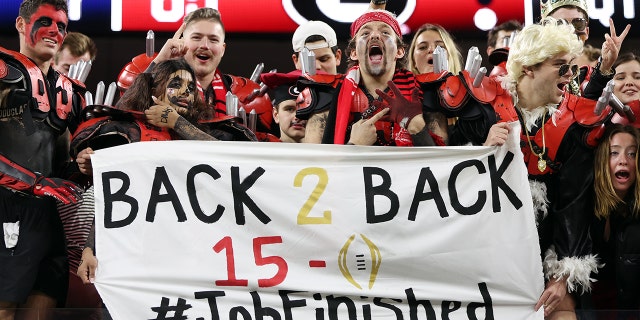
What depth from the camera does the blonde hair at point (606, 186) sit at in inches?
215

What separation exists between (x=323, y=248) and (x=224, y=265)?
1.36 ft

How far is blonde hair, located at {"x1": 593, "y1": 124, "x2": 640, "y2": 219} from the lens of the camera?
5.46 metres

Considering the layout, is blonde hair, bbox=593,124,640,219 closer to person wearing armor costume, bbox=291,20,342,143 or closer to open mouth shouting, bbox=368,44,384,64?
open mouth shouting, bbox=368,44,384,64

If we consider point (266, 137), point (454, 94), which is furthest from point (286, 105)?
point (454, 94)

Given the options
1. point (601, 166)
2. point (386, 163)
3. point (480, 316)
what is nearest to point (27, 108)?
point (386, 163)

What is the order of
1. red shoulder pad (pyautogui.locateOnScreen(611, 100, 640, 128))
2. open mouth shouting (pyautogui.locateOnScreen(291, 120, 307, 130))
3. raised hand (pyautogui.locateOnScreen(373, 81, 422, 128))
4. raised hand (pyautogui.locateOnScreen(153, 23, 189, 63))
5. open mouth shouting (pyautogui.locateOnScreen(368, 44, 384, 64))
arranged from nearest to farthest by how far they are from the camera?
raised hand (pyautogui.locateOnScreen(373, 81, 422, 128))
open mouth shouting (pyautogui.locateOnScreen(368, 44, 384, 64))
red shoulder pad (pyautogui.locateOnScreen(611, 100, 640, 128))
raised hand (pyautogui.locateOnScreen(153, 23, 189, 63))
open mouth shouting (pyautogui.locateOnScreen(291, 120, 307, 130))

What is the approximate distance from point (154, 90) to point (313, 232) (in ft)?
3.45

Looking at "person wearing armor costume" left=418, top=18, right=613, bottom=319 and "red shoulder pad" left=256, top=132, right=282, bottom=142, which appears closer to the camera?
"person wearing armor costume" left=418, top=18, right=613, bottom=319

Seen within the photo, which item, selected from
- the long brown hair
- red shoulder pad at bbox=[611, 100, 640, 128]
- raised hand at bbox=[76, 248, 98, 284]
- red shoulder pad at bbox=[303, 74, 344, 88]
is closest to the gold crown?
red shoulder pad at bbox=[611, 100, 640, 128]

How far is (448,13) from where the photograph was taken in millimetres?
8328

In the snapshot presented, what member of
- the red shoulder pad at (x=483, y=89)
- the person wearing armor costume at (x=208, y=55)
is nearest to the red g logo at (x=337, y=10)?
the person wearing armor costume at (x=208, y=55)

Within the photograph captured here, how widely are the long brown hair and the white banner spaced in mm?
356

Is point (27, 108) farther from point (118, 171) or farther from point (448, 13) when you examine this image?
point (448, 13)

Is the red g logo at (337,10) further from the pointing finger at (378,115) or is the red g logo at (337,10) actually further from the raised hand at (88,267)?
the raised hand at (88,267)
